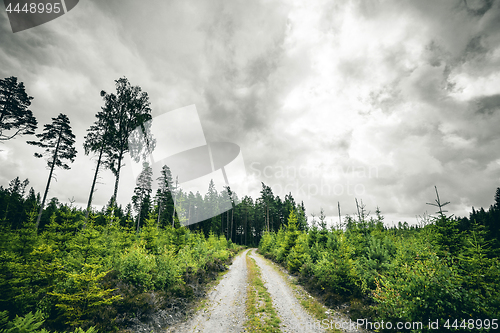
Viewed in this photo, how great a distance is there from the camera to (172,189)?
4147 cm

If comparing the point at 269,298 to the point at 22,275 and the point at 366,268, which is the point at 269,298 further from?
the point at 22,275

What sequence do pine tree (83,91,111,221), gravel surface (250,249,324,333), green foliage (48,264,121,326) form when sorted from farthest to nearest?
pine tree (83,91,111,221)
gravel surface (250,249,324,333)
green foliage (48,264,121,326)

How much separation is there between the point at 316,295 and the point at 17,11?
71.1 feet

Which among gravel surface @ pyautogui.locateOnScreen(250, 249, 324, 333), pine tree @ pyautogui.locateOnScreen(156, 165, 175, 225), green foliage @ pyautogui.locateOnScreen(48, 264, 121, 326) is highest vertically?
pine tree @ pyautogui.locateOnScreen(156, 165, 175, 225)

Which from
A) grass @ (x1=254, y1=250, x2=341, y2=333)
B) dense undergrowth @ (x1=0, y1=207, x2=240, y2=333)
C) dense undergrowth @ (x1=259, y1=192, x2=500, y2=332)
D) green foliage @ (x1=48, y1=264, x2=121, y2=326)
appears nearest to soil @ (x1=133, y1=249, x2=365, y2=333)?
grass @ (x1=254, y1=250, x2=341, y2=333)

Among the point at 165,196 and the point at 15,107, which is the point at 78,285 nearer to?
the point at 15,107

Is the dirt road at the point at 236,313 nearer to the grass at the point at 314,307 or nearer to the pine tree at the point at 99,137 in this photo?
the grass at the point at 314,307

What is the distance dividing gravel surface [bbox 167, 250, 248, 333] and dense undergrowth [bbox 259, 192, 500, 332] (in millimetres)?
4820

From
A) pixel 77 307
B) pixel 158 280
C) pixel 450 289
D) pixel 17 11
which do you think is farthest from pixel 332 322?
pixel 17 11

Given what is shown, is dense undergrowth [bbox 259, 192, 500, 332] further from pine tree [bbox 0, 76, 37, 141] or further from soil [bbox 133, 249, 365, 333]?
pine tree [bbox 0, 76, 37, 141]

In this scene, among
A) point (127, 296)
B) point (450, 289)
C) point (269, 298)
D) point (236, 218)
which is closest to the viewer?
point (450, 289)

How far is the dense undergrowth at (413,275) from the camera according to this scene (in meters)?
4.82

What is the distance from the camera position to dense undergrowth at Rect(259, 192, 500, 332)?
482 cm

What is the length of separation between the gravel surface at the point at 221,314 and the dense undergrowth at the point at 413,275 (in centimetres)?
482
